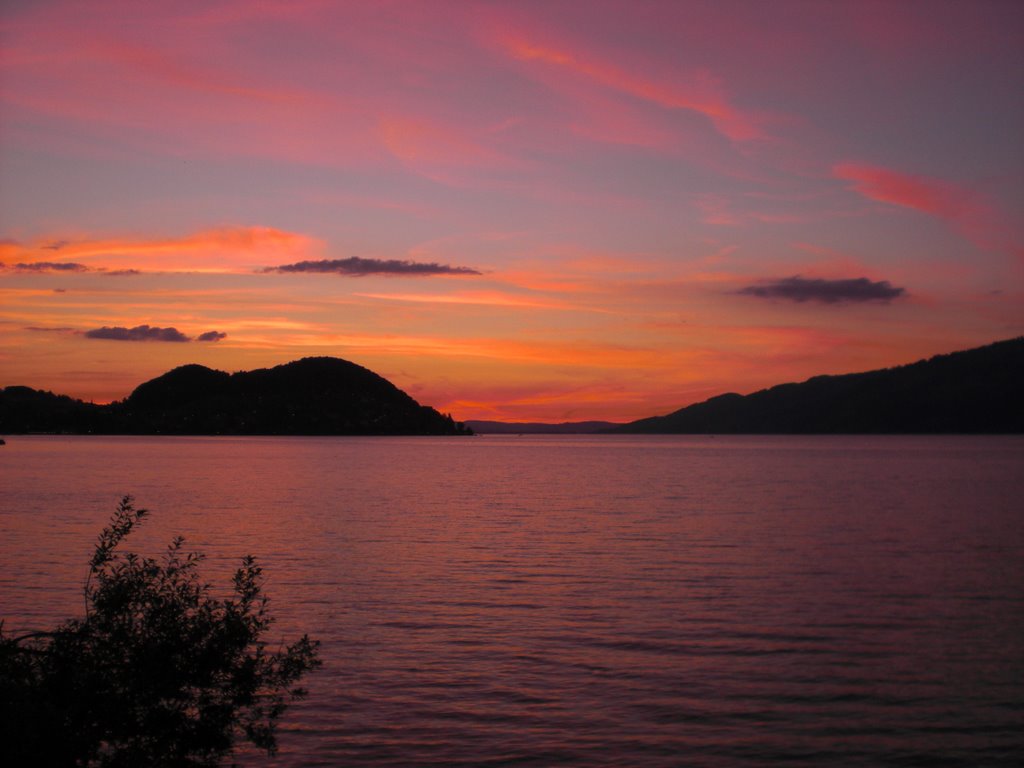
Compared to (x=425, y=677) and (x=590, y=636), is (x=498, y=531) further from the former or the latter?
(x=425, y=677)

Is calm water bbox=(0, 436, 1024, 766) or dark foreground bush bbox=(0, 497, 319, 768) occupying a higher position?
dark foreground bush bbox=(0, 497, 319, 768)

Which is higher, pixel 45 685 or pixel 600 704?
pixel 45 685

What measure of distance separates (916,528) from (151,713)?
5330cm

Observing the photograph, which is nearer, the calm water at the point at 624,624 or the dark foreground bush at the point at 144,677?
the dark foreground bush at the point at 144,677

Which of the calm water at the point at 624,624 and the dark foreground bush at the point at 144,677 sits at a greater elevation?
the dark foreground bush at the point at 144,677

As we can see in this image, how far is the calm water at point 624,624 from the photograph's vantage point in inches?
714

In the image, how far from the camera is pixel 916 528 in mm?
57031

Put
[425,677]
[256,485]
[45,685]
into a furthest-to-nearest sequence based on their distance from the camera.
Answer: [256,485] < [425,677] < [45,685]

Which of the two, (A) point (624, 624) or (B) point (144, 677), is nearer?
(B) point (144, 677)

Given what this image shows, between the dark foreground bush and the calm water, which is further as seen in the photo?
the calm water

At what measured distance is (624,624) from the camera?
91.3 ft

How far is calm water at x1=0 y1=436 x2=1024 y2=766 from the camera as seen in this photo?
18.1m

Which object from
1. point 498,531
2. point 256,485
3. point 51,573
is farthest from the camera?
point 256,485

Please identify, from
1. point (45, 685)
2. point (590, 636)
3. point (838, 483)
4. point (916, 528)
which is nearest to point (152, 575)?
point (45, 685)
